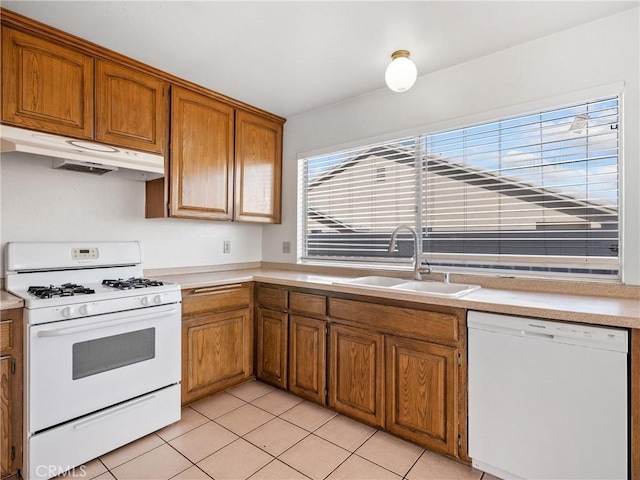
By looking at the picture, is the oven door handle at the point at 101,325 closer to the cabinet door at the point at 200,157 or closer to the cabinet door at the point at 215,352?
the cabinet door at the point at 215,352

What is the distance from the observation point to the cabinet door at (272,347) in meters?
2.64

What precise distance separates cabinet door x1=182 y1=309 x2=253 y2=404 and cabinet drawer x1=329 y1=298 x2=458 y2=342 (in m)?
0.82

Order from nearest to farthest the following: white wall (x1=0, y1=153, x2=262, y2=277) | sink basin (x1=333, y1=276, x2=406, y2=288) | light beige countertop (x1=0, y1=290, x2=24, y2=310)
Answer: light beige countertop (x1=0, y1=290, x2=24, y2=310) → white wall (x1=0, y1=153, x2=262, y2=277) → sink basin (x1=333, y1=276, x2=406, y2=288)

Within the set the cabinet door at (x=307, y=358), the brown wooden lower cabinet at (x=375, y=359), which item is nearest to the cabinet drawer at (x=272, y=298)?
the brown wooden lower cabinet at (x=375, y=359)

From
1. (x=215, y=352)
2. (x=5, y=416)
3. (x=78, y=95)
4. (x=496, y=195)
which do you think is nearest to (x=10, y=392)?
(x=5, y=416)

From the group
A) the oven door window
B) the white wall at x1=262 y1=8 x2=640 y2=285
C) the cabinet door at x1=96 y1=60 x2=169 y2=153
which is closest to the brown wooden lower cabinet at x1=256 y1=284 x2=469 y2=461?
the oven door window

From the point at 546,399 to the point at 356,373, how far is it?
1039mm

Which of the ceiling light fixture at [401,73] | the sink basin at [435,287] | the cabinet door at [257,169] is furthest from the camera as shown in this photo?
the cabinet door at [257,169]

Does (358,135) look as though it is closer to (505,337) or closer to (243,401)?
(505,337)

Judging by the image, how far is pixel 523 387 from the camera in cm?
160

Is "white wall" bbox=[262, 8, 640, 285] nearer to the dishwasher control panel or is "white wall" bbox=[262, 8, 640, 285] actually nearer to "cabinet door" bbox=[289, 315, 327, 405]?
the dishwasher control panel

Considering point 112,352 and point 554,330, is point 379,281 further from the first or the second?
point 112,352

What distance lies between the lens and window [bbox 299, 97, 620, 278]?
192cm

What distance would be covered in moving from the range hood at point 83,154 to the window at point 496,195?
150cm
